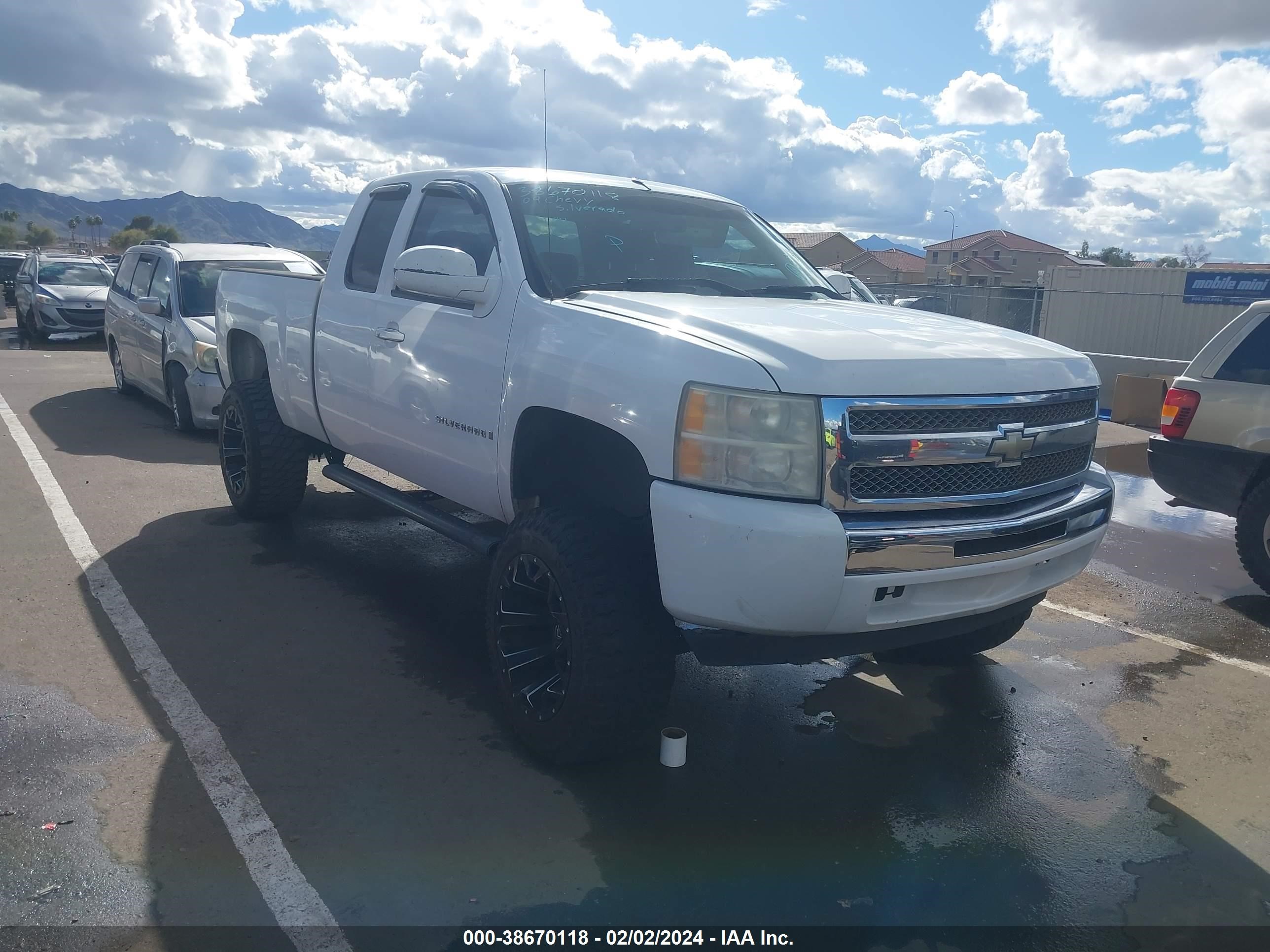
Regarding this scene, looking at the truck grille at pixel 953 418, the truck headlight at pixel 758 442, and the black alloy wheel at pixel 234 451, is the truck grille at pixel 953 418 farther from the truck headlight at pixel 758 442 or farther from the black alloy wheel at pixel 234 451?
the black alloy wheel at pixel 234 451

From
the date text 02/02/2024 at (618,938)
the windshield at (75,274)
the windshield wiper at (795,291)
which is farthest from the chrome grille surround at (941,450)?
the windshield at (75,274)

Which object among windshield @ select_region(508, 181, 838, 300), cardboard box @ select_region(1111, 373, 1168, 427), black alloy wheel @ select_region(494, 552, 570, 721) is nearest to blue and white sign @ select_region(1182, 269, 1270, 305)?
cardboard box @ select_region(1111, 373, 1168, 427)

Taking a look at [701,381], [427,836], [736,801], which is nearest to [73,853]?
[427,836]

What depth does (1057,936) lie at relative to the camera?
2973mm

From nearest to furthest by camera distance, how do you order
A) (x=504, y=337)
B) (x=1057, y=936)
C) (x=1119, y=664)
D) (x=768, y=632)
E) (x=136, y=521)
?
(x=1057, y=936)
(x=768, y=632)
(x=504, y=337)
(x=1119, y=664)
(x=136, y=521)

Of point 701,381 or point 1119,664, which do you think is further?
point 1119,664

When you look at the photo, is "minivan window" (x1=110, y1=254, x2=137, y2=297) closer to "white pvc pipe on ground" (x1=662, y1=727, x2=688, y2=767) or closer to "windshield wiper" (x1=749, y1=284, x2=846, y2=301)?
"windshield wiper" (x1=749, y1=284, x2=846, y2=301)

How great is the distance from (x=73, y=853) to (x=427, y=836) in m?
1.07

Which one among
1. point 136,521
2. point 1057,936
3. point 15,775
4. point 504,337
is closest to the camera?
point 1057,936

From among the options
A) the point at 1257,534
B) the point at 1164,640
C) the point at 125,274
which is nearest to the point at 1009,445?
the point at 1164,640

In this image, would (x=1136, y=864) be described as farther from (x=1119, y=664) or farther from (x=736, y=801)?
(x=1119, y=664)

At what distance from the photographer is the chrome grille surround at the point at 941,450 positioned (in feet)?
10.2

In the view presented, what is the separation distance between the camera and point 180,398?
10.1 metres

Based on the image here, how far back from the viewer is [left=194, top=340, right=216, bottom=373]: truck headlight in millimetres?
9531
